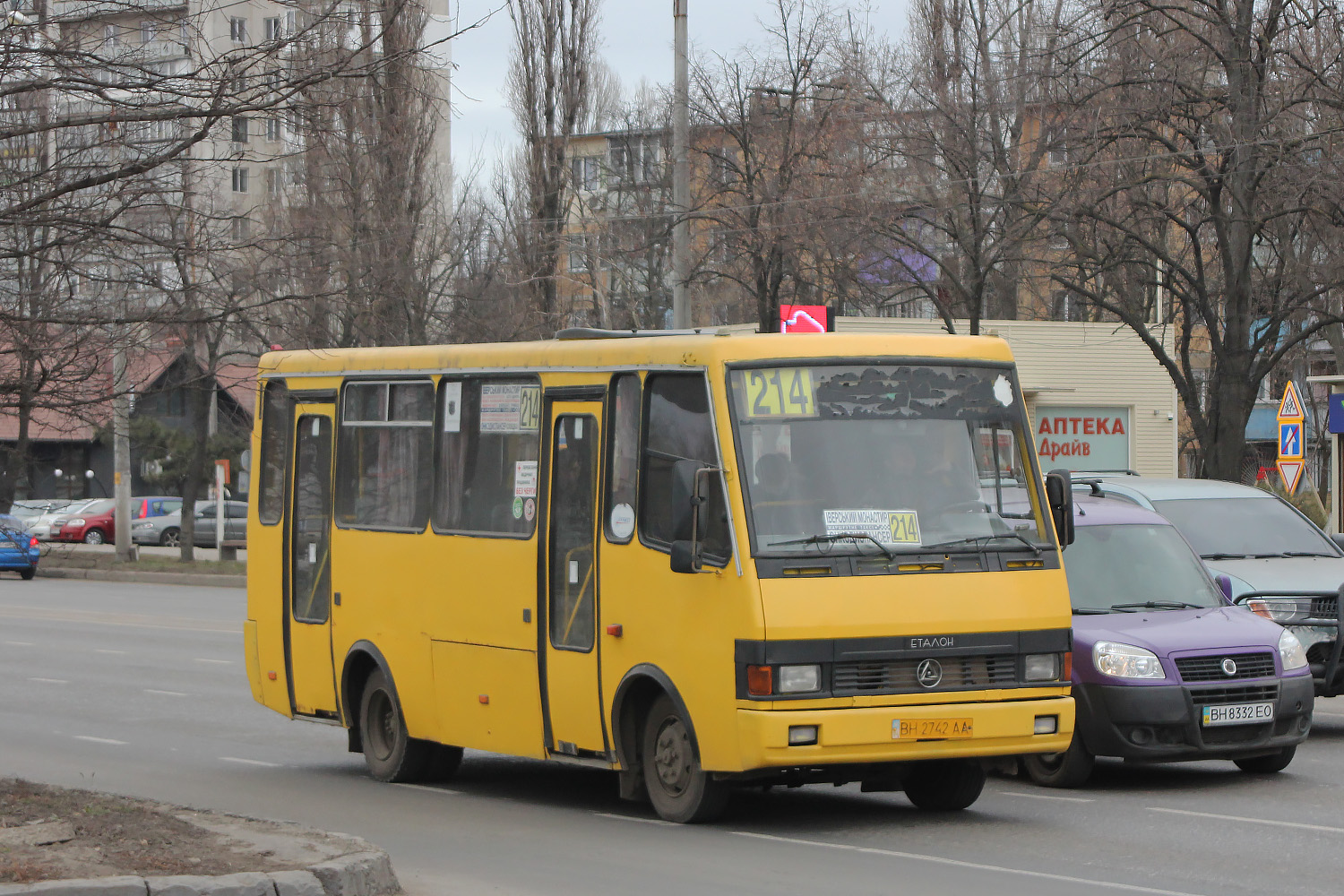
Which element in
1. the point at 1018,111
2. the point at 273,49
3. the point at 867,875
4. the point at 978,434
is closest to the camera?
the point at 867,875

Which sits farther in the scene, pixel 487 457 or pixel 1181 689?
pixel 487 457

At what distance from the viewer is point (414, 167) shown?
124 ft

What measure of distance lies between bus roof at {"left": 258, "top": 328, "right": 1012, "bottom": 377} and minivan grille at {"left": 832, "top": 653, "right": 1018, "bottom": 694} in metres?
1.69

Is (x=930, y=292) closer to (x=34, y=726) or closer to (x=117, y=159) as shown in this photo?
(x=34, y=726)

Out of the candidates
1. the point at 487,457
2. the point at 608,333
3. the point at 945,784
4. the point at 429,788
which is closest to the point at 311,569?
the point at 429,788

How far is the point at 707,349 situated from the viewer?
9.78 m

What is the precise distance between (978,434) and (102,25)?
5.16 metres

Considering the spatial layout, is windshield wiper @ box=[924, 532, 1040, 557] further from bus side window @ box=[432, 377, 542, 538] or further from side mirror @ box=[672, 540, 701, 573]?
bus side window @ box=[432, 377, 542, 538]

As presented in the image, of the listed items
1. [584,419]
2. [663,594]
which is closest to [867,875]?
[663,594]

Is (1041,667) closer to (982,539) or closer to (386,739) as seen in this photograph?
(982,539)

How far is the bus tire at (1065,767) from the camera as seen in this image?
11.4 m

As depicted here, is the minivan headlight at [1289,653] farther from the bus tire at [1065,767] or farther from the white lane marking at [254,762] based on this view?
the white lane marking at [254,762]

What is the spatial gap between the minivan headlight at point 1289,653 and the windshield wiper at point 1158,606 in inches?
23.9

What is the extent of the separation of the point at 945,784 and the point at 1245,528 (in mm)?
6207
